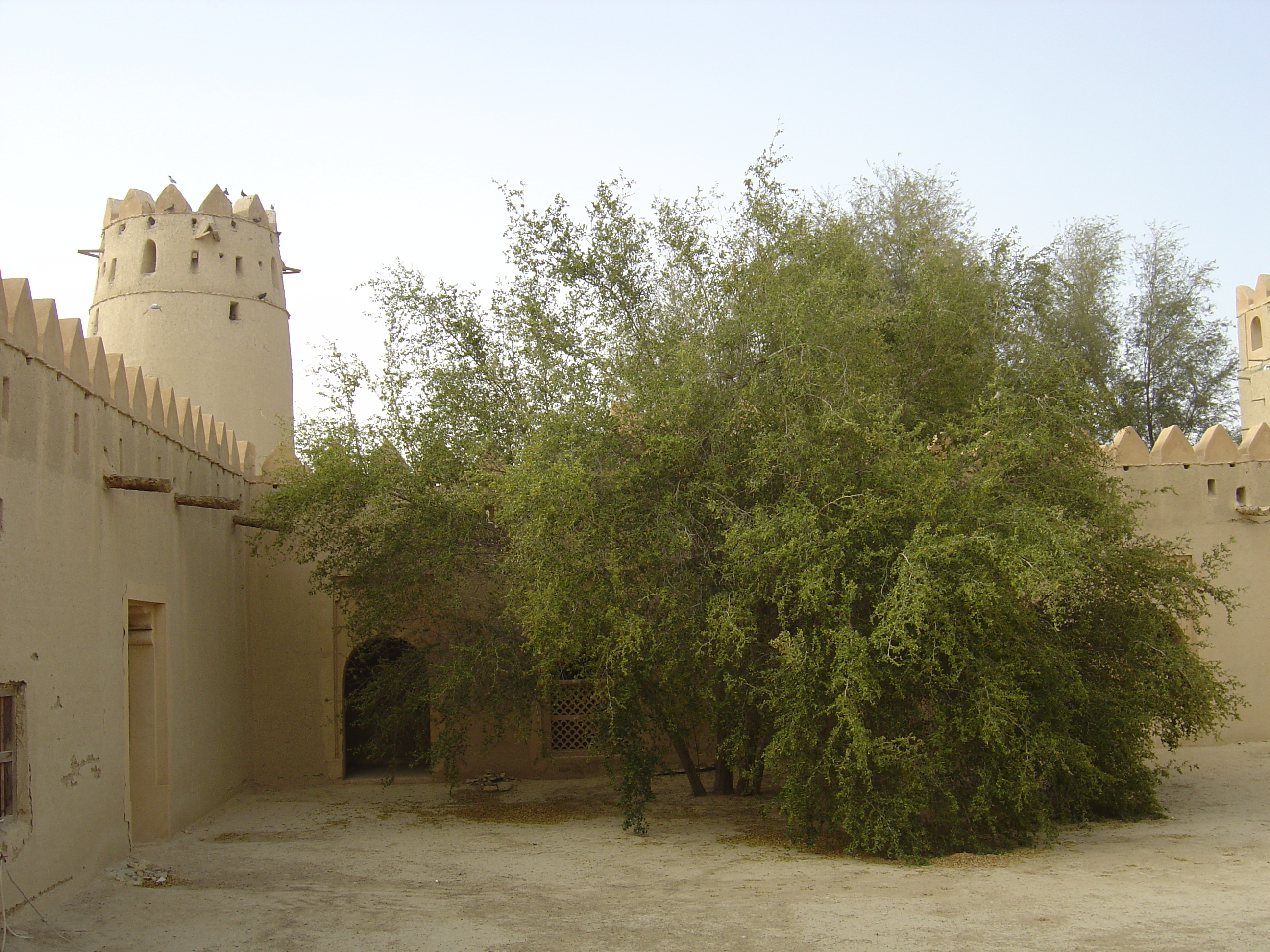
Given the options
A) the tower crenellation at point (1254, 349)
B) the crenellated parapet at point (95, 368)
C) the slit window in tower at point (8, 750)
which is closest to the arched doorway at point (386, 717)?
the crenellated parapet at point (95, 368)

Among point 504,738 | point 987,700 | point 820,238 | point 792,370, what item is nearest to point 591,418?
point 792,370

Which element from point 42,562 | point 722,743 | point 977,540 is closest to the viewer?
point 42,562

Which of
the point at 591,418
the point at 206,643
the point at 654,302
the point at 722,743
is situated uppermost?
the point at 654,302

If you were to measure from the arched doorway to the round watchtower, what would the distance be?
432cm

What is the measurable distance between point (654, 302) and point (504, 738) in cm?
525

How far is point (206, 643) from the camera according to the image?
10.5 m

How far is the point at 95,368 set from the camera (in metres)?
7.90

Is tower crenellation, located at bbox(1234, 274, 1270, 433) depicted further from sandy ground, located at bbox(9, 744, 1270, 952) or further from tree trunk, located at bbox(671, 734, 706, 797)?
tree trunk, located at bbox(671, 734, 706, 797)

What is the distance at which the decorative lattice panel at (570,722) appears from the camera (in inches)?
504

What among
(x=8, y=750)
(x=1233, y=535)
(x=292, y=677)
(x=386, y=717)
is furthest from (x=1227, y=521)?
(x=8, y=750)

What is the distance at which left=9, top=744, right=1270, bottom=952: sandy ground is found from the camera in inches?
237

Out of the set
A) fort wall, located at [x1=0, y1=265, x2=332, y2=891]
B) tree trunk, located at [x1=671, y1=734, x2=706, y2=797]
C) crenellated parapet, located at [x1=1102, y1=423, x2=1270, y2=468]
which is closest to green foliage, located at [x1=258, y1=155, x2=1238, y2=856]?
tree trunk, located at [x1=671, y1=734, x2=706, y2=797]

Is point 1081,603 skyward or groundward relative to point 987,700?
skyward

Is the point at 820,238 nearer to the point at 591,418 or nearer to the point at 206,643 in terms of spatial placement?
the point at 591,418
